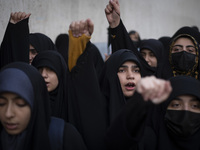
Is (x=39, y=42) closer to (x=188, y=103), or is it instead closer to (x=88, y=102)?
(x=88, y=102)

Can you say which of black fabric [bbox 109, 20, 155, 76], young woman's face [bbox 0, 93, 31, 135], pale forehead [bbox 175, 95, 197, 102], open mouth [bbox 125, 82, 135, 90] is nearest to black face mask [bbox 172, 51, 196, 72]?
black fabric [bbox 109, 20, 155, 76]

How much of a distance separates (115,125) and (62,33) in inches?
164

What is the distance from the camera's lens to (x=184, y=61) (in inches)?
119

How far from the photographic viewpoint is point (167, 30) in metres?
10.3

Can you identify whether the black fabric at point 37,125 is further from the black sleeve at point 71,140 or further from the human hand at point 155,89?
the human hand at point 155,89

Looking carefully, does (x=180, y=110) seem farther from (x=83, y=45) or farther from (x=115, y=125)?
(x=83, y=45)

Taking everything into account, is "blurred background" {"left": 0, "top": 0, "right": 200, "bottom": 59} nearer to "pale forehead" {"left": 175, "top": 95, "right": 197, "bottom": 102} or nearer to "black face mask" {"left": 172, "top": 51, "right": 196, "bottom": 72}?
"black face mask" {"left": 172, "top": 51, "right": 196, "bottom": 72}

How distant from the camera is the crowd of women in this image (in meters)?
1.48

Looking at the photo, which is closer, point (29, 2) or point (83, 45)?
point (83, 45)

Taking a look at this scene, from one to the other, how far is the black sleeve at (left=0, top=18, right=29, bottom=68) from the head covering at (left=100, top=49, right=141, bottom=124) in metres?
0.82

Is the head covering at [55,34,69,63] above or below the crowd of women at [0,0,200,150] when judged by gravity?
above

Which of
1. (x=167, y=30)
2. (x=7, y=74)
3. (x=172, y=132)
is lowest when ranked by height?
(x=172, y=132)

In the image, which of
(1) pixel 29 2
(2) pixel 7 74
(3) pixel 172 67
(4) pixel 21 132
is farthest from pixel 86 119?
(1) pixel 29 2

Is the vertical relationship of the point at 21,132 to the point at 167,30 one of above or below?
below
